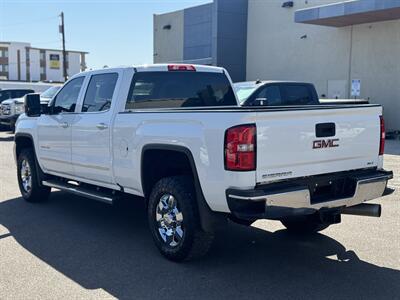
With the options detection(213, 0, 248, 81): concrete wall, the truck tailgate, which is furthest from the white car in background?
the truck tailgate

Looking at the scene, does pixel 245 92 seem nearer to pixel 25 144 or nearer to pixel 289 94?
pixel 289 94

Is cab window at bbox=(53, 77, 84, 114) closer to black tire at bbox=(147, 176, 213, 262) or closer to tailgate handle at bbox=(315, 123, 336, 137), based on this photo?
black tire at bbox=(147, 176, 213, 262)

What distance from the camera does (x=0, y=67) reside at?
102 m

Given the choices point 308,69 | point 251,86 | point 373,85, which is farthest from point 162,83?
point 308,69

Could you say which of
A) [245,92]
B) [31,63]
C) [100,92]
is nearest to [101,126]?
[100,92]

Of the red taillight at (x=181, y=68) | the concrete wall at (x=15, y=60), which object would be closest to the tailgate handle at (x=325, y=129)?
the red taillight at (x=181, y=68)

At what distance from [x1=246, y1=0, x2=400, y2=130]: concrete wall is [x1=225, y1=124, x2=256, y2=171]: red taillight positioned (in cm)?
1789

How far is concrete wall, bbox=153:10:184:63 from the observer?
3253cm

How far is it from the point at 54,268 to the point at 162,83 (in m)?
2.59

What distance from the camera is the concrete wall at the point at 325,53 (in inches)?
819

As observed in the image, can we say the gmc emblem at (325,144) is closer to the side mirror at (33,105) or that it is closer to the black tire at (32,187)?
the side mirror at (33,105)

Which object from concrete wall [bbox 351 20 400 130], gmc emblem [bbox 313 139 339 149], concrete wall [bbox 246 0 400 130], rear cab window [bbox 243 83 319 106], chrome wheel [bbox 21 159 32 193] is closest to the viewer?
gmc emblem [bbox 313 139 339 149]

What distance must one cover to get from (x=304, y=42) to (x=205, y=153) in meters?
21.1

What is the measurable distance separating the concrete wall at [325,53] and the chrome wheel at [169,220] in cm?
1745
